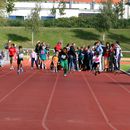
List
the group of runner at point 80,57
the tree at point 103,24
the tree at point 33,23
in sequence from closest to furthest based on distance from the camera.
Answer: the group of runner at point 80,57, the tree at point 33,23, the tree at point 103,24

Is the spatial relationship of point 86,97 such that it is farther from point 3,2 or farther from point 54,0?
point 54,0

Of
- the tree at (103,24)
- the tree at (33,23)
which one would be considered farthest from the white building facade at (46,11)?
the tree at (103,24)

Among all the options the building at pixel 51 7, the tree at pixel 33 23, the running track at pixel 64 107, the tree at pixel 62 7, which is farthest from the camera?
the building at pixel 51 7

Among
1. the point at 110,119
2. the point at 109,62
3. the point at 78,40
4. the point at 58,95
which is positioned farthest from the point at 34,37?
the point at 110,119

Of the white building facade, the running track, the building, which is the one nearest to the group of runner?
the running track

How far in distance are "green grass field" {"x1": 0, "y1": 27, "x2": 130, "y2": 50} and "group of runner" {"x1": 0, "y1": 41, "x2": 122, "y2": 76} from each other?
143ft

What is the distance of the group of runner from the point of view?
36.3 meters

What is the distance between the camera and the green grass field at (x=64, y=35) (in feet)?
293

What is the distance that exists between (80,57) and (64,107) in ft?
Result: 84.2

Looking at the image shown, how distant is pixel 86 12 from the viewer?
444ft

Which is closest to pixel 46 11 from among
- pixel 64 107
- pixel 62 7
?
pixel 62 7

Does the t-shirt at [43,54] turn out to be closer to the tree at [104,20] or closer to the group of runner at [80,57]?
the group of runner at [80,57]

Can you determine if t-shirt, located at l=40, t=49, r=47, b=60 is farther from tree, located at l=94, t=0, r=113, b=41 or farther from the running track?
tree, located at l=94, t=0, r=113, b=41

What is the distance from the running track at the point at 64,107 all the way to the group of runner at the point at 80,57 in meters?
10.4
